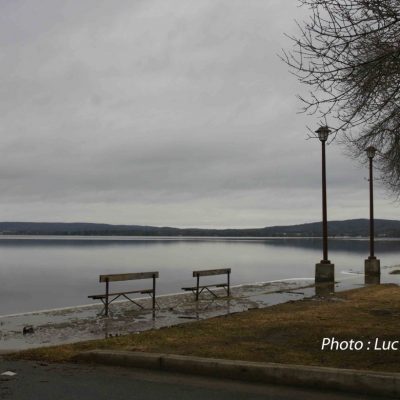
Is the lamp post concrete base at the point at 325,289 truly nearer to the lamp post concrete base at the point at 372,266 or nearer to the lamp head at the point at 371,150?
the lamp head at the point at 371,150

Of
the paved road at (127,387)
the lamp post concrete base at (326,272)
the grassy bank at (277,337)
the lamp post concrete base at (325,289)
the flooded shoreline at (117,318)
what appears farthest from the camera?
the lamp post concrete base at (326,272)

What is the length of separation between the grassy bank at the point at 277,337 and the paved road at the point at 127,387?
2.99 feet

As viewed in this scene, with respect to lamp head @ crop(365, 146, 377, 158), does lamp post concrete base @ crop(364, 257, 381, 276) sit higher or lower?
lower

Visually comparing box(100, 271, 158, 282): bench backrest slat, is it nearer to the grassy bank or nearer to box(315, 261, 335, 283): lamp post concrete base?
the grassy bank

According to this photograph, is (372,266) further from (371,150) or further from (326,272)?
(371,150)

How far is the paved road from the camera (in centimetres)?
618

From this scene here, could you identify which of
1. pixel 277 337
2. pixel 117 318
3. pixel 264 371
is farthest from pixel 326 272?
pixel 264 371

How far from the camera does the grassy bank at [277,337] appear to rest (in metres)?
7.78

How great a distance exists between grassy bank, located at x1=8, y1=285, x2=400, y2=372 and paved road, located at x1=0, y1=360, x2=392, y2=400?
91 centimetres

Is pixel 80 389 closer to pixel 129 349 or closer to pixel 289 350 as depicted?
pixel 129 349

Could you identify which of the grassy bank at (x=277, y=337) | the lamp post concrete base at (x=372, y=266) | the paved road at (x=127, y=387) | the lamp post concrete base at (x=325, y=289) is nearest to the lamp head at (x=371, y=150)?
the lamp post concrete base at (x=325, y=289)

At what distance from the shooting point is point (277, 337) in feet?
31.0

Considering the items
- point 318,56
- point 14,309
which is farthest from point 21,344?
point 14,309

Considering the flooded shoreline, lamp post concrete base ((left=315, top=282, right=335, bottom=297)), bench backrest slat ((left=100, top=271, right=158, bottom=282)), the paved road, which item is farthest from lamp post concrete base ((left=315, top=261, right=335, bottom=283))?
the paved road
